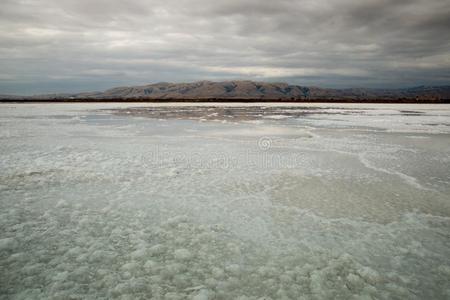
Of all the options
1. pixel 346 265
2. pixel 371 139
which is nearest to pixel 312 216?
pixel 346 265

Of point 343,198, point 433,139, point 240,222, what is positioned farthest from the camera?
point 433,139

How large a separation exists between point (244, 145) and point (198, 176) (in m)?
4.80

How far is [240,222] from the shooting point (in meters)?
5.25

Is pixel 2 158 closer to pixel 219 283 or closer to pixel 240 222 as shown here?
pixel 240 222

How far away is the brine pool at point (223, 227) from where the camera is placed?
3498mm

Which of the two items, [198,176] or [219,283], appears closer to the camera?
[219,283]

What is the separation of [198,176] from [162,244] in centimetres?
352

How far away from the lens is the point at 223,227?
5.04 m

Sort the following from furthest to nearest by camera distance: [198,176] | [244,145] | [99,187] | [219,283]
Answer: [244,145], [198,176], [99,187], [219,283]

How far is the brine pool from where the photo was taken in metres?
3.50

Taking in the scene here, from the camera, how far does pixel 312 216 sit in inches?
215

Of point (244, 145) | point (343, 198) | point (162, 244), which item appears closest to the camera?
point (162, 244)

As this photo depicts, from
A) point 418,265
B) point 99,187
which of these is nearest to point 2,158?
point 99,187

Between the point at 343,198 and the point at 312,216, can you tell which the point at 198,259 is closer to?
the point at 312,216
